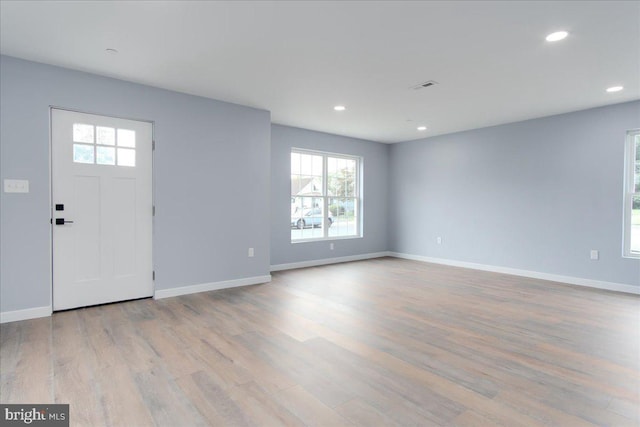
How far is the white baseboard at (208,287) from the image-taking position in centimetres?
415


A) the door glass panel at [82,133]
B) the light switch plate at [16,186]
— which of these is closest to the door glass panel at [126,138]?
the door glass panel at [82,133]

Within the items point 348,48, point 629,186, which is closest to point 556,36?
point 348,48

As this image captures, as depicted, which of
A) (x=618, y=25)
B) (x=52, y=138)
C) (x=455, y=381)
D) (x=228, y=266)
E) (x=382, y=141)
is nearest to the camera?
(x=455, y=381)

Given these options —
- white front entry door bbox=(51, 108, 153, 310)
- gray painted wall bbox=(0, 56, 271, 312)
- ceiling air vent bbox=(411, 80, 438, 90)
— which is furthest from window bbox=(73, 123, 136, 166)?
ceiling air vent bbox=(411, 80, 438, 90)

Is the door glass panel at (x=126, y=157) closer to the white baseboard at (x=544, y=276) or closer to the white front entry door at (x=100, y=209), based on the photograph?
the white front entry door at (x=100, y=209)

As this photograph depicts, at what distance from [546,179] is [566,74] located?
220 cm

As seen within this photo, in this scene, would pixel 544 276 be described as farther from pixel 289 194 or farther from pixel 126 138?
pixel 126 138

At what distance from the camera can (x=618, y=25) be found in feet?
8.54

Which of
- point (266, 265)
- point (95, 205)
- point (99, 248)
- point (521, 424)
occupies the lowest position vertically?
point (521, 424)

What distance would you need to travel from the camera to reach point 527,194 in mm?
5531

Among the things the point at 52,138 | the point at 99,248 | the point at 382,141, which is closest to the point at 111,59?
the point at 52,138

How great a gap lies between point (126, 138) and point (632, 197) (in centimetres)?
659

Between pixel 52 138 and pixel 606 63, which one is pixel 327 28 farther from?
pixel 52 138

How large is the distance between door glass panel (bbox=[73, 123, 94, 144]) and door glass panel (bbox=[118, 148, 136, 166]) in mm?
303
